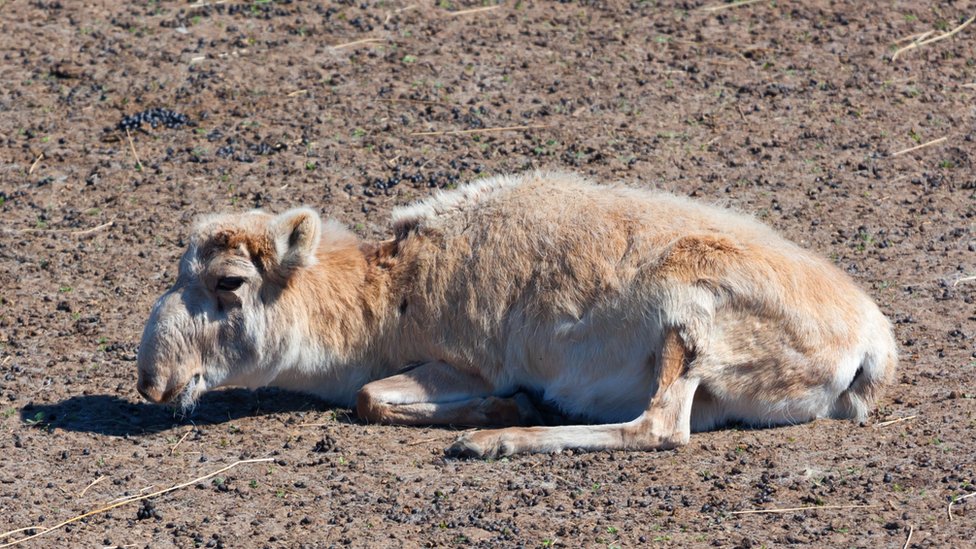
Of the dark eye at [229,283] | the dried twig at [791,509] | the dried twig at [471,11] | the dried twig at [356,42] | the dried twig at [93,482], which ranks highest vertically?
the dried twig at [471,11]

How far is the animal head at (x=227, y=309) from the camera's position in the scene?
8.07 m

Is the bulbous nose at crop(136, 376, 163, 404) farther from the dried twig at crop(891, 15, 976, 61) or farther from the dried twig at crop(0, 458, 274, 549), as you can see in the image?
the dried twig at crop(891, 15, 976, 61)

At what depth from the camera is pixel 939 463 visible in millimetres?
7055

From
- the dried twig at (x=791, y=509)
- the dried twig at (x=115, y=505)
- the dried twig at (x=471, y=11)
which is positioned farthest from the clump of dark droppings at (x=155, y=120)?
the dried twig at (x=791, y=509)

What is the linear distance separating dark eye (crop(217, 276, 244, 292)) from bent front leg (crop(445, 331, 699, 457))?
1807mm

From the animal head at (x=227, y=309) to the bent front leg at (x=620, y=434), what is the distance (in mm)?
1594

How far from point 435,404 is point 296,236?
56.3 inches

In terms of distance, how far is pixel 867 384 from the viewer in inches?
308

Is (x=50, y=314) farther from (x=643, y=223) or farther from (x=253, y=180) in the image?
(x=643, y=223)

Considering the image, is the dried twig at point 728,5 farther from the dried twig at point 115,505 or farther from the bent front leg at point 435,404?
the dried twig at point 115,505

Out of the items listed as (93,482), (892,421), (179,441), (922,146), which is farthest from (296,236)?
(922,146)

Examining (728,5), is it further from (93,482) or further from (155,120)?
(93,482)

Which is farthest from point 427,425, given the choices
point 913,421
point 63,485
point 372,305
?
point 913,421

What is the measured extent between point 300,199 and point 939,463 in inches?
241
